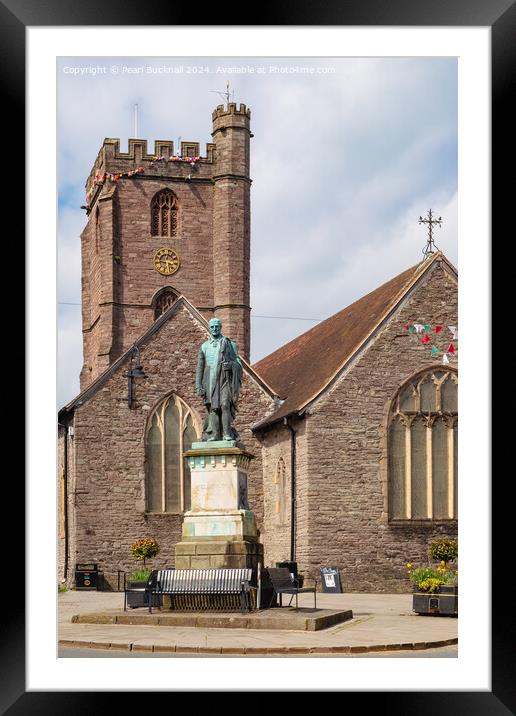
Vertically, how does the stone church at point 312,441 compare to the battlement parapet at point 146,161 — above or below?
below

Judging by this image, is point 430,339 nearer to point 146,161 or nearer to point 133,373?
point 133,373

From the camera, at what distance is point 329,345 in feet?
121

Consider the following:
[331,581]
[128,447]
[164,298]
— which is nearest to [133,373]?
[128,447]

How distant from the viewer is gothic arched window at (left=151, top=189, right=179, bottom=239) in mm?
48531

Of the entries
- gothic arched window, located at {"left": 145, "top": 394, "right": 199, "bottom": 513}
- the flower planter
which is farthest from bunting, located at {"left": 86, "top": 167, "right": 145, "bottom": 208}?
the flower planter

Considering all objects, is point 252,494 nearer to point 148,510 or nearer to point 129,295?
point 148,510

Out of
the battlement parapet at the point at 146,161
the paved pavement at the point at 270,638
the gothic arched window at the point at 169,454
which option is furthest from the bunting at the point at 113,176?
the paved pavement at the point at 270,638

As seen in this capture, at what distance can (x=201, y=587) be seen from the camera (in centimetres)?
1903

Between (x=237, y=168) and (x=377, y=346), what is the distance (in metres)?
18.3

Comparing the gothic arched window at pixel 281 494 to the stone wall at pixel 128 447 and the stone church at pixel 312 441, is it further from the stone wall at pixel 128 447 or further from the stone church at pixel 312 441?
the stone wall at pixel 128 447

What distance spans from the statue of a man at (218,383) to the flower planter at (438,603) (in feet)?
14.3

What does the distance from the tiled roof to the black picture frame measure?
18.4 meters

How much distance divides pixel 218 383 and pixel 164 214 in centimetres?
2865
